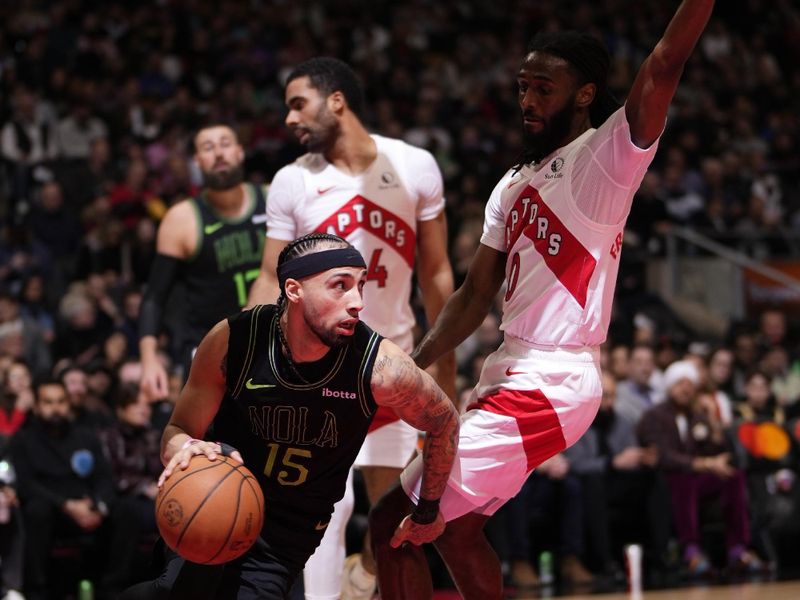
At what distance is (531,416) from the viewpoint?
15.0 feet

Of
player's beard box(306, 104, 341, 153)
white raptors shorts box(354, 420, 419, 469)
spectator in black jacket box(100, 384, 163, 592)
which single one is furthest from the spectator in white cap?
player's beard box(306, 104, 341, 153)

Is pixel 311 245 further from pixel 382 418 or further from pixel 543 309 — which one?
pixel 382 418

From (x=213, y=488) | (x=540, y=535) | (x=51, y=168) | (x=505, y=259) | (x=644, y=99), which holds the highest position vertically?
(x=51, y=168)

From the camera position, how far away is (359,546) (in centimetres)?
908

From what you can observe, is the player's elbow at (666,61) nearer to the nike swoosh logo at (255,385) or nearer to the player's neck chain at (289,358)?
the player's neck chain at (289,358)

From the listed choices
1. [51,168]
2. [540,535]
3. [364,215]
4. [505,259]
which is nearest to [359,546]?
[540,535]

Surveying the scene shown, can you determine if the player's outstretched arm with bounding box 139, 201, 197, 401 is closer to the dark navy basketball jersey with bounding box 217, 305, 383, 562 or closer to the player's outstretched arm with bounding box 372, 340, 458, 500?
the dark navy basketball jersey with bounding box 217, 305, 383, 562

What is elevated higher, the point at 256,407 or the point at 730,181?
the point at 730,181

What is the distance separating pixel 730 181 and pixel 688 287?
2010mm

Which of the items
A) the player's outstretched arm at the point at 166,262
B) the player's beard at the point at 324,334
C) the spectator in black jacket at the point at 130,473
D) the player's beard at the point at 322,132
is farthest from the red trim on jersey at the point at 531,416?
the spectator in black jacket at the point at 130,473

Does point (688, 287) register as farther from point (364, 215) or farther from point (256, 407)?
point (256, 407)

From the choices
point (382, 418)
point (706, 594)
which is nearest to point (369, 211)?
point (382, 418)

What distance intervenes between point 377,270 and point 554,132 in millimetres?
1457

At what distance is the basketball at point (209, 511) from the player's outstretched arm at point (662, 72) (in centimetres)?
185
